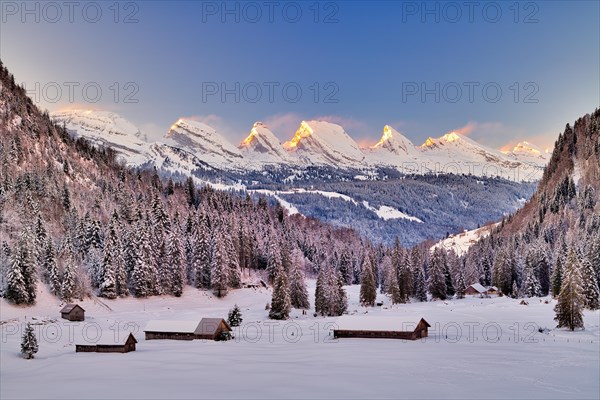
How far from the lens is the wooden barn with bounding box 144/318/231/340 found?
66.4 metres

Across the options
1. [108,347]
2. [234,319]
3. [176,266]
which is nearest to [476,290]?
[176,266]

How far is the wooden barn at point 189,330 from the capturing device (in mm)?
66438

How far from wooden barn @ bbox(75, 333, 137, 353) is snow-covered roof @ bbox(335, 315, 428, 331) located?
80.2ft

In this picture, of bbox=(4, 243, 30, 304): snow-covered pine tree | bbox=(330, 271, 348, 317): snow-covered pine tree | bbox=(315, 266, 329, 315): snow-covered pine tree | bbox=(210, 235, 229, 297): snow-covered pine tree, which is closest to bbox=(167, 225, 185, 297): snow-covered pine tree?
Answer: bbox=(210, 235, 229, 297): snow-covered pine tree

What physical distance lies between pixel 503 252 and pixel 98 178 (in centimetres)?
10459

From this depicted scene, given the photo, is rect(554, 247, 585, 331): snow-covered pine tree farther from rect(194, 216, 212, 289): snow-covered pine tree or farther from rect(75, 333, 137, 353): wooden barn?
rect(194, 216, 212, 289): snow-covered pine tree

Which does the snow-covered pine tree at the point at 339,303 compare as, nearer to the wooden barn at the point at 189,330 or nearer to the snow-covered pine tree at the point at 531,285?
the wooden barn at the point at 189,330

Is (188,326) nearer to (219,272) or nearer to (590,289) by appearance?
(219,272)

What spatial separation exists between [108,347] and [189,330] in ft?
40.9

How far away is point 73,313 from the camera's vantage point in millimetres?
76375

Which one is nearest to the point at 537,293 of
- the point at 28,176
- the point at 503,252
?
the point at 503,252

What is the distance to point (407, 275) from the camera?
116 m

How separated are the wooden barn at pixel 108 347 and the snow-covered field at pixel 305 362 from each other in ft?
3.21

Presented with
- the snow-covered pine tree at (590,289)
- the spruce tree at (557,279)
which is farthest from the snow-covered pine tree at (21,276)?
the spruce tree at (557,279)
